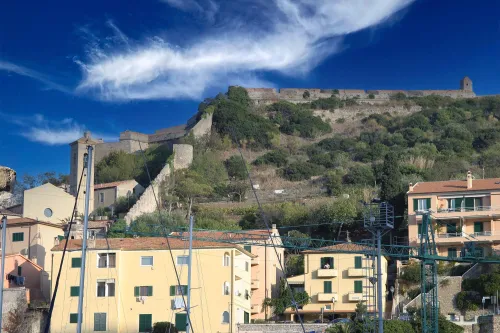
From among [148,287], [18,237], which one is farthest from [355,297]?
[18,237]

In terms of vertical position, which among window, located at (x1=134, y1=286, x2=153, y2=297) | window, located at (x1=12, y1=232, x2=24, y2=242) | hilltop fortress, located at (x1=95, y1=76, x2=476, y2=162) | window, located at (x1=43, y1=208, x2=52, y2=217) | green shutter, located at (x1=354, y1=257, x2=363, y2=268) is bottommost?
window, located at (x1=134, y1=286, x2=153, y2=297)

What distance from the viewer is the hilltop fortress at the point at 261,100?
92625 mm

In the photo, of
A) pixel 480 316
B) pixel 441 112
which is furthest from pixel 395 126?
pixel 480 316

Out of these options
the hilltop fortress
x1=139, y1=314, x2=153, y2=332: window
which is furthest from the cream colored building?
x1=139, y1=314, x2=153, y2=332: window

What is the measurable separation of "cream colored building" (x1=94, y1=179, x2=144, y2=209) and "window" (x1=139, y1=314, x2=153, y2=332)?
2627 centimetres

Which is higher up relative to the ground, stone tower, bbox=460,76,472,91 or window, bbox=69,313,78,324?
stone tower, bbox=460,76,472,91

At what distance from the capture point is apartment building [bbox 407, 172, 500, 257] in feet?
184

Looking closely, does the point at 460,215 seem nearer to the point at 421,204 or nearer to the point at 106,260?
the point at 421,204

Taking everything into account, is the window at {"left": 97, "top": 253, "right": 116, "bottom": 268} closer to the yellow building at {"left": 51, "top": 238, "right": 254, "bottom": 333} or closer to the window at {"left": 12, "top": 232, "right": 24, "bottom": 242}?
the yellow building at {"left": 51, "top": 238, "right": 254, "bottom": 333}

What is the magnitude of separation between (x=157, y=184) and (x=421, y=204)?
26.8 meters

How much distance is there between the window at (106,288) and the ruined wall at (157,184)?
12544 mm

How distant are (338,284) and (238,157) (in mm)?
37036

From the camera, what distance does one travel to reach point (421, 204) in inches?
2319

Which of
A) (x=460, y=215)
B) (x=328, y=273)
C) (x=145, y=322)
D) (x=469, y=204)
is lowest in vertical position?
(x=145, y=322)
